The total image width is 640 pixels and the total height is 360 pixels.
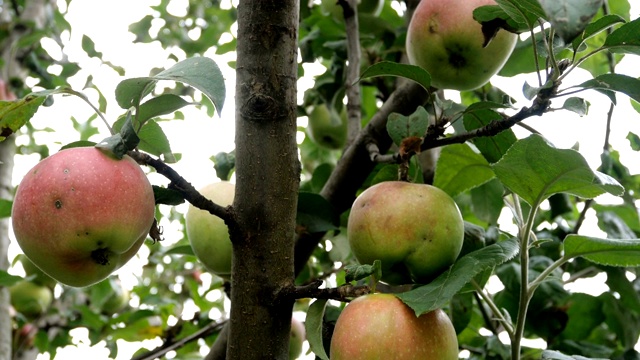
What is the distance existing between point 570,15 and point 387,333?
0.41 metres

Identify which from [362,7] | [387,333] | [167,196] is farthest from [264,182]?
[362,7]

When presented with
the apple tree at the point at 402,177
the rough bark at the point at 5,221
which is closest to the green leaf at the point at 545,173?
the apple tree at the point at 402,177

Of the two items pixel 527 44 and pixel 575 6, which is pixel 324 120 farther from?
pixel 575 6

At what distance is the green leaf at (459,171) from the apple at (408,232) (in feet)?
0.71

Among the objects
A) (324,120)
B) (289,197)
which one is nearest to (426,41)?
(289,197)

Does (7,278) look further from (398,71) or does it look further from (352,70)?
(398,71)

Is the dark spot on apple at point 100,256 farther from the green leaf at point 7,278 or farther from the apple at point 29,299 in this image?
the apple at point 29,299

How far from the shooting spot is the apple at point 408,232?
33.9 inches

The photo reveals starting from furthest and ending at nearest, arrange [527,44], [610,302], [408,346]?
[610,302], [527,44], [408,346]

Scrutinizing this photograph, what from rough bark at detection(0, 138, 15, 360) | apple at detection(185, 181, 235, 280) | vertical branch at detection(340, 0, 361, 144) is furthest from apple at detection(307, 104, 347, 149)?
→ rough bark at detection(0, 138, 15, 360)

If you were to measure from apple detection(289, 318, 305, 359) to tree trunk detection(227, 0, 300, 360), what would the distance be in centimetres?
67

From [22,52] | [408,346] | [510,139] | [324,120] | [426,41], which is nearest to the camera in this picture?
[408,346]

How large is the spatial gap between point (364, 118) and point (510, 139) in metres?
1.00

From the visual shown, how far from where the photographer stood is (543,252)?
4.80 ft
